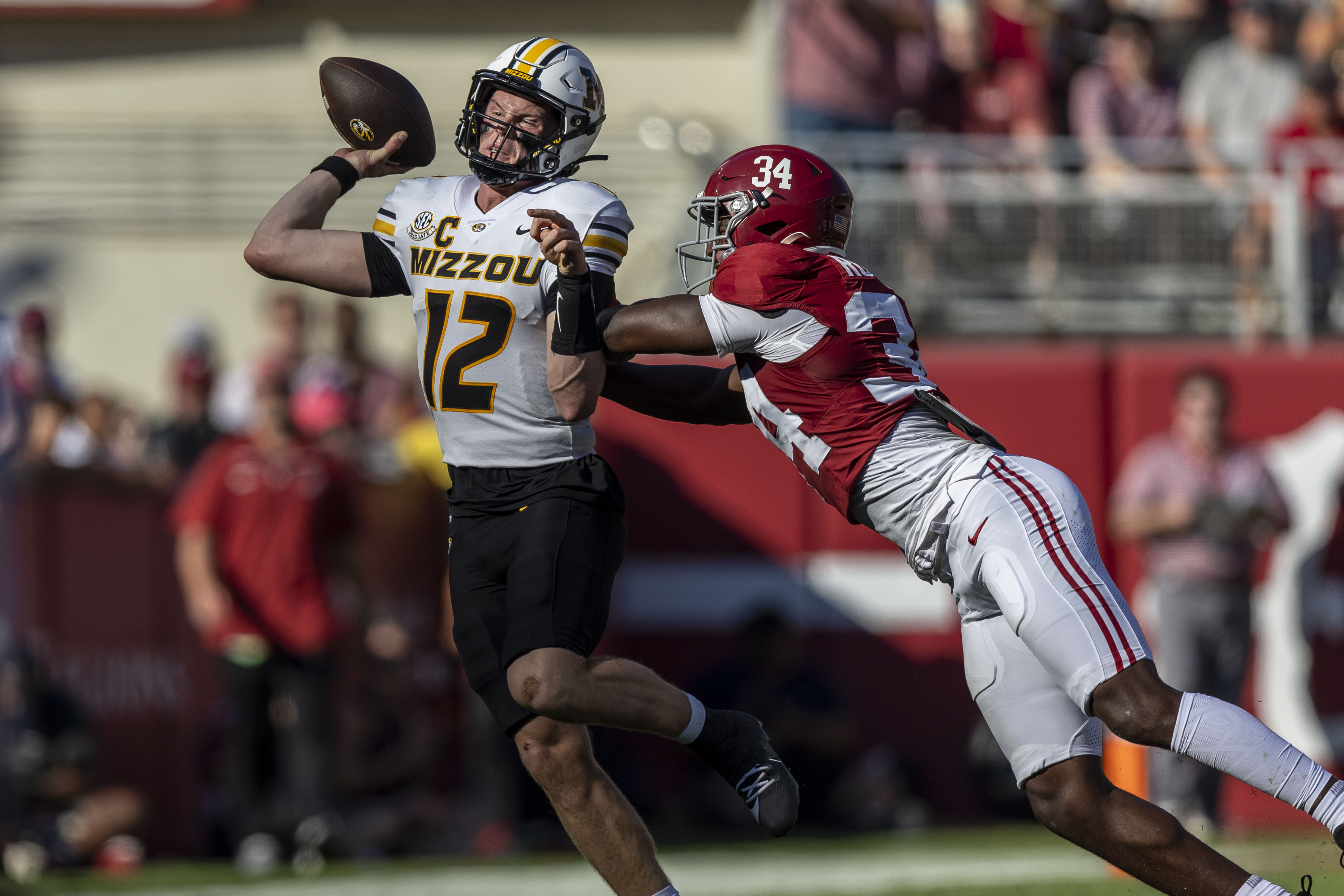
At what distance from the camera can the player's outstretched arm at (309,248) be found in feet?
15.5

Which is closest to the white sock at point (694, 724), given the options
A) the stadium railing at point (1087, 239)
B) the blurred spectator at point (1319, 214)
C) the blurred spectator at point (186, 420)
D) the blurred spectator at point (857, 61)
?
the blurred spectator at point (186, 420)

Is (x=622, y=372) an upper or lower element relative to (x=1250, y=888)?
upper

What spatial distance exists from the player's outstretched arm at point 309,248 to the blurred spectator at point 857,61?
5456 millimetres

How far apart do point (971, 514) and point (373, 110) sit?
6.51 feet

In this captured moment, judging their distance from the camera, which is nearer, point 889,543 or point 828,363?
point 828,363

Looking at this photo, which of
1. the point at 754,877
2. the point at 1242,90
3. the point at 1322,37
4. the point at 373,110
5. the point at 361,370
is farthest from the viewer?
the point at 1322,37

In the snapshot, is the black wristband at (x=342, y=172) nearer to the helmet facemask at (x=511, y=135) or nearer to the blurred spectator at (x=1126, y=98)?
the helmet facemask at (x=511, y=135)

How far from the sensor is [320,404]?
8.53 meters

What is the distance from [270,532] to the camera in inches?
316

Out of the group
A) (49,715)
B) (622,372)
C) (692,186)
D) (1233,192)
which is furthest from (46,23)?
(622,372)

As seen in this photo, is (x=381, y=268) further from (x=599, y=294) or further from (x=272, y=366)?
(x=272, y=366)

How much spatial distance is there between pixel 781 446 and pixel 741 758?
86 cm

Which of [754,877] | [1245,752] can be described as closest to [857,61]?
[754,877]

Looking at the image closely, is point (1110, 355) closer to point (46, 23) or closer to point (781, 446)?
point (781, 446)
